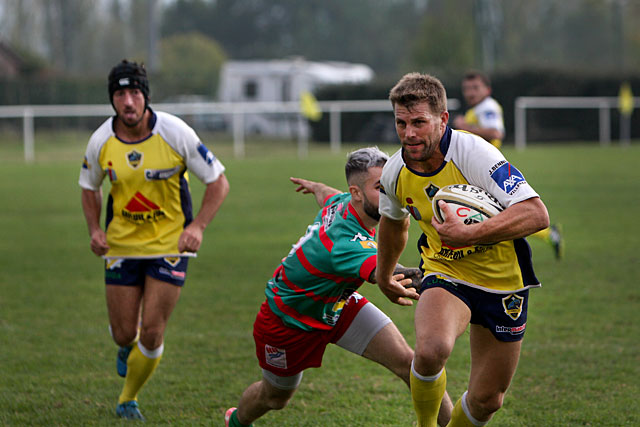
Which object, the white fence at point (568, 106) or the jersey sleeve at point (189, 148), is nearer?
the jersey sleeve at point (189, 148)

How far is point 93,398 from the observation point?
566cm

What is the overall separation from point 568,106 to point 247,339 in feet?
99.0

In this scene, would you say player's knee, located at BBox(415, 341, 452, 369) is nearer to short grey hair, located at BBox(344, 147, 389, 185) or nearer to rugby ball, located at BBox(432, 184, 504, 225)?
rugby ball, located at BBox(432, 184, 504, 225)

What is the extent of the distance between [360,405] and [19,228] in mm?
9742

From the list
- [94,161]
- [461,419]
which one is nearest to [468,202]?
[461,419]

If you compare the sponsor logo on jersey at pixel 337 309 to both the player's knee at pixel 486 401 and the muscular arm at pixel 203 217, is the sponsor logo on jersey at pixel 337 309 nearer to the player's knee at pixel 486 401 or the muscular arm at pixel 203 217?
the player's knee at pixel 486 401

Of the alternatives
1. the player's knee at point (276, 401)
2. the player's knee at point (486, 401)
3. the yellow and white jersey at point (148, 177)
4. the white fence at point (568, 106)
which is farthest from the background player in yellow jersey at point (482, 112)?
the white fence at point (568, 106)

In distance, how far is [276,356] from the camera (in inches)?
179

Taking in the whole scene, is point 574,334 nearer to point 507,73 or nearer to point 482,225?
point 482,225

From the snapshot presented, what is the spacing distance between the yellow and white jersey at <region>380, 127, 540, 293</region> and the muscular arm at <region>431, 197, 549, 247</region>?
11 cm

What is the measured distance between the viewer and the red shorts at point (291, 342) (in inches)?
178

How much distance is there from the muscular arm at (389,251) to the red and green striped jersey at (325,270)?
0.33ft

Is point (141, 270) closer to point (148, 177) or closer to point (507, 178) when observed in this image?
point (148, 177)

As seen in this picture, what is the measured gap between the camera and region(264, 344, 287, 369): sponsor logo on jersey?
4.54 meters
